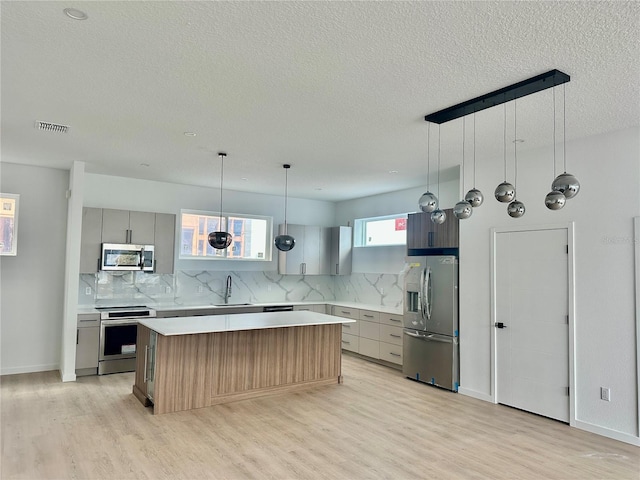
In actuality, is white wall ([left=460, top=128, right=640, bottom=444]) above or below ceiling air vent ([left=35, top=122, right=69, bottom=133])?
below

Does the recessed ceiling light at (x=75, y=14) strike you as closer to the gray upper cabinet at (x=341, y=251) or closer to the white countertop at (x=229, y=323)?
the white countertop at (x=229, y=323)

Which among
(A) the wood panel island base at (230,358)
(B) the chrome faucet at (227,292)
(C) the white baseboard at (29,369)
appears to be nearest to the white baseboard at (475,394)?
(A) the wood panel island base at (230,358)

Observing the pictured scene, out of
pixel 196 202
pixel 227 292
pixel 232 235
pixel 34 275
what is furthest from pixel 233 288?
pixel 34 275

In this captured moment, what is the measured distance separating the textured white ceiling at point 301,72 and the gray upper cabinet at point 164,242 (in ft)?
5.75

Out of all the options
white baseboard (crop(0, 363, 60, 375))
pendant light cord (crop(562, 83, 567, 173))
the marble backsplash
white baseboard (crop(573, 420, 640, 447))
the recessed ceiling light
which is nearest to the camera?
the recessed ceiling light

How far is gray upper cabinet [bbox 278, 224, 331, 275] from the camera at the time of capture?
7.88 m

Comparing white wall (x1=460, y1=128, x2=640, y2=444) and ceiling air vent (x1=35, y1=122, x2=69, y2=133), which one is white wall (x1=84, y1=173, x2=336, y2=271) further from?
white wall (x1=460, y1=128, x2=640, y2=444)

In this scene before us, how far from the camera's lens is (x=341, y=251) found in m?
8.19

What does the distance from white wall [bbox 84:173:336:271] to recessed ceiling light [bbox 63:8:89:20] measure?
461 centimetres

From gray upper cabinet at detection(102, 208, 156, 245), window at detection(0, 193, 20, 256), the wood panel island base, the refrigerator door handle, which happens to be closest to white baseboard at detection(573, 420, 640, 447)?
the refrigerator door handle

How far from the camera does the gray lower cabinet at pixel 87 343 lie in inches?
225

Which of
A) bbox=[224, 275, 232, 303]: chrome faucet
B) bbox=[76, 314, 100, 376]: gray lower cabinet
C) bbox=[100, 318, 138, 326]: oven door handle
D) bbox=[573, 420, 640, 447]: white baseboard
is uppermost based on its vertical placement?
bbox=[224, 275, 232, 303]: chrome faucet

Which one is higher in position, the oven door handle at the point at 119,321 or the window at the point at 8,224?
the window at the point at 8,224

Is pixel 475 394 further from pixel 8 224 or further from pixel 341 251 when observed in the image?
pixel 8 224
